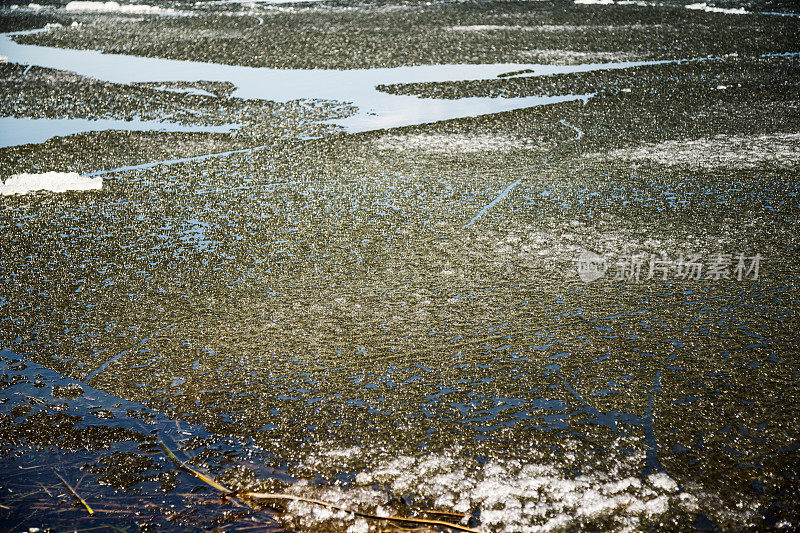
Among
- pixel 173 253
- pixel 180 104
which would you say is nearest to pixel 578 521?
pixel 173 253

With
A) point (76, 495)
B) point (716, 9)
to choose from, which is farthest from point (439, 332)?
point (716, 9)

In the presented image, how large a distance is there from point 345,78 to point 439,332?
19.0 feet

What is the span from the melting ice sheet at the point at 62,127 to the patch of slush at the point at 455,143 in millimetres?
1464

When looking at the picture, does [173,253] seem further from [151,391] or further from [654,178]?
[654,178]

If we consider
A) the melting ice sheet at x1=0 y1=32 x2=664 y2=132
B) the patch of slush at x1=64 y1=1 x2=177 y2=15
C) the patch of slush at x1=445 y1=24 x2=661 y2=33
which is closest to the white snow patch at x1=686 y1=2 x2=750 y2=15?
the patch of slush at x1=445 y1=24 x2=661 y2=33

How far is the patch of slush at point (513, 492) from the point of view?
213 cm

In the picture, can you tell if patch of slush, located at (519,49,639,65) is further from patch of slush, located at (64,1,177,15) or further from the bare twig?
patch of slush, located at (64,1,177,15)

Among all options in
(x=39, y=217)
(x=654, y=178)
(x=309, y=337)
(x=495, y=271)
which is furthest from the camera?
(x=654, y=178)

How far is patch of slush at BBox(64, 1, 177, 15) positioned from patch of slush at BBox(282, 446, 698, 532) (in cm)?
1382

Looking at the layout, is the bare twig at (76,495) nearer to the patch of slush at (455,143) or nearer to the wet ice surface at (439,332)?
the wet ice surface at (439,332)

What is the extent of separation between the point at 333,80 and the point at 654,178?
4396 millimetres

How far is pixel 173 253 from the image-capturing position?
3.93m

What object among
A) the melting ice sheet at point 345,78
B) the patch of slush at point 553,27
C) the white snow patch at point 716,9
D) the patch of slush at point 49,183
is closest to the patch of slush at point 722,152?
the melting ice sheet at point 345,78

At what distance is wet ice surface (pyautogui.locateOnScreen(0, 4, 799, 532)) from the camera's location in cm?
230
